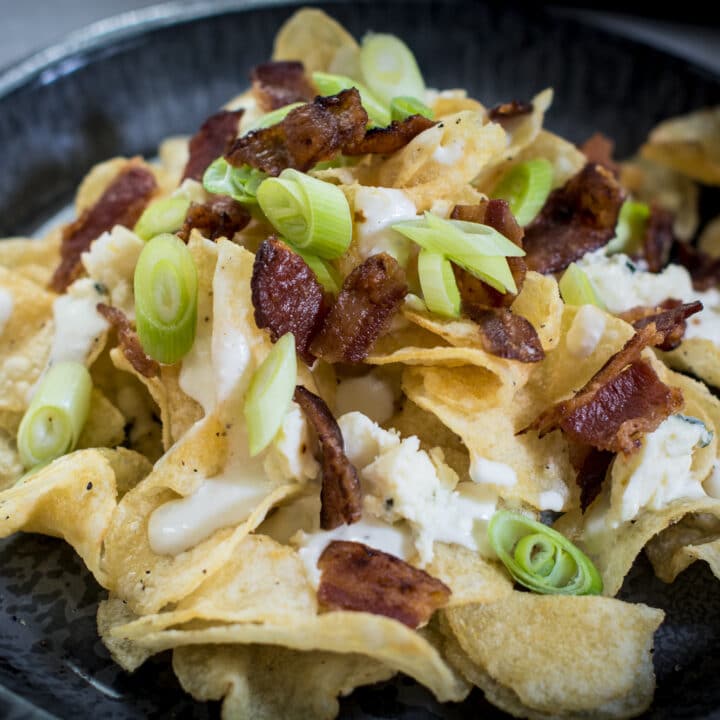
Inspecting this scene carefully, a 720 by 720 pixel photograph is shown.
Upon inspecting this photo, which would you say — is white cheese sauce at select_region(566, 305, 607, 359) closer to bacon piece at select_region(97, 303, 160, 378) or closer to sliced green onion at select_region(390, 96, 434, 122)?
sliced green onion at select_region(390, 96, 434, 122)

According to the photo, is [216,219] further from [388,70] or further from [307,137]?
[388,70]

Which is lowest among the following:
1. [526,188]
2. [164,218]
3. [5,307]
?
[526,188]

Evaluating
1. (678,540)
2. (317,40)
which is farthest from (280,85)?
(678,540)

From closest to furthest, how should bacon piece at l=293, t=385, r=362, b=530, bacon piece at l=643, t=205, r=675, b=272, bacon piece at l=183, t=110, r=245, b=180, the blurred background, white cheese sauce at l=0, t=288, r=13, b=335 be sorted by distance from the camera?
1. bacon piece at l=293, t=385, r=362, b=530
2. white cheese sauce at l=0, t=288, r=13, b=335
3. bacon piece at l=183, t=110, r=245, b=180
4. bacon piece at l=643, t=205, r=675, b=272
5. the blurred background

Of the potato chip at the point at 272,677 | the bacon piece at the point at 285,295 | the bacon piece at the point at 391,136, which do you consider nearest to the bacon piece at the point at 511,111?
the bacon piece at the point at 391,136

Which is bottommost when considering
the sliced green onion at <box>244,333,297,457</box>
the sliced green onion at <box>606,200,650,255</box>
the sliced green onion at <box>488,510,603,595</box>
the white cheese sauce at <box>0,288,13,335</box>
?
the sliced green onion at <box>488,510,603,595</box>

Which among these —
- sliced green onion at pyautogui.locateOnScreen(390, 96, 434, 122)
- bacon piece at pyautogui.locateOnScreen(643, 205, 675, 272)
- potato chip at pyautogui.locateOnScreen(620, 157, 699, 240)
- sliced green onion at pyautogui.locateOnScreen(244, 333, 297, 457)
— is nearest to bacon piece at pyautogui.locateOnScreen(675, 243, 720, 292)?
bacon piece at pyautogui.locateOnScreen(643, 205, 675, 272)

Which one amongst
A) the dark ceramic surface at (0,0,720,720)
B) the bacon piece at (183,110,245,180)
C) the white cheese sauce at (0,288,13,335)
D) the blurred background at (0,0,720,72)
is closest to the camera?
the white cheese sauce at (0,288,13,335)
